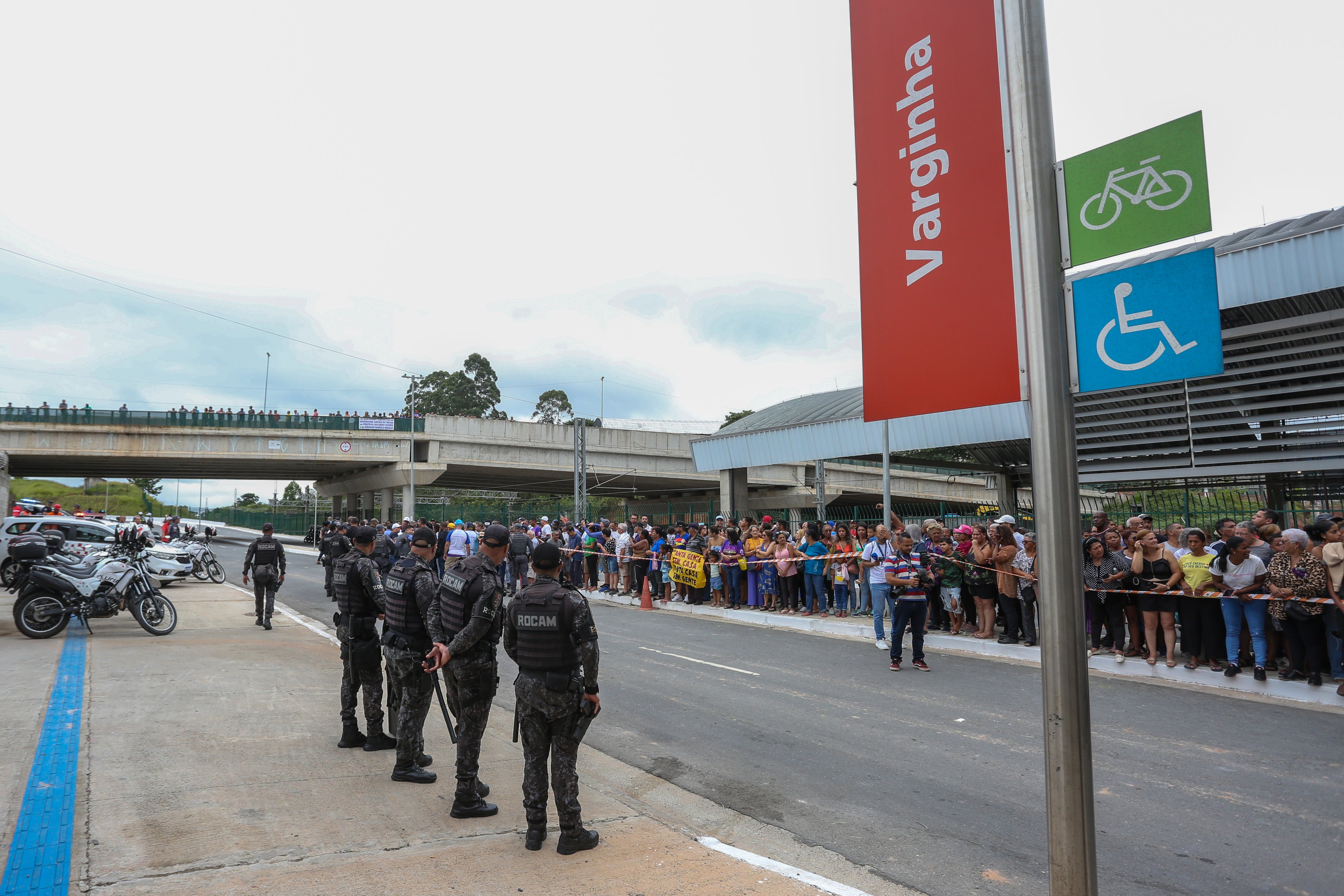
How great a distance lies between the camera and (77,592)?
12.0 meters

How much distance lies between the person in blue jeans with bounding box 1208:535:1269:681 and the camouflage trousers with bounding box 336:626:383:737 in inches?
356

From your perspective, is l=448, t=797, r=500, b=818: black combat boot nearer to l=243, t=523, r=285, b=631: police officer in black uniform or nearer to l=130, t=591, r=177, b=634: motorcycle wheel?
l=130, t=591, r=177, b=634: motorcycle wheel

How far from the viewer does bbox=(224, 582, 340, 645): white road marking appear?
13.2m

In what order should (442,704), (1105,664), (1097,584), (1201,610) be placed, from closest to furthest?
1. (442,704)
2. (1201,610)
3. (1105,664)
4. (1097,584)

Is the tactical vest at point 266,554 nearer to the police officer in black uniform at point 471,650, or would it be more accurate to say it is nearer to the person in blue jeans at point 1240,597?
the police officer in black uniform at point 471,650

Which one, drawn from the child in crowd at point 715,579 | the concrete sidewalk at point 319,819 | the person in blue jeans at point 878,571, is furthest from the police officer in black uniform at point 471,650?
the child in crowd at point 715,579

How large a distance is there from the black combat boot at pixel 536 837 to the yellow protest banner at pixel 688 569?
41.7 feet

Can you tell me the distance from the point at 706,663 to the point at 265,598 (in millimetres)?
8234

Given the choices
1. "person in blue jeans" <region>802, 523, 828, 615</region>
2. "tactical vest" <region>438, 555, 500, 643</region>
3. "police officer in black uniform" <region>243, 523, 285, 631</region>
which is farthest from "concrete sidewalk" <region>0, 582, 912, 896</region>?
"person in blue jeans" <region>802, 523, 828, 615</region>

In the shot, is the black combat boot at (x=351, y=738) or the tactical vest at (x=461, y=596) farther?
the black combat boot at (x=351, y=738)

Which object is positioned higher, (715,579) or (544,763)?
(715,579)

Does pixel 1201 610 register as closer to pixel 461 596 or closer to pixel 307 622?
pixel 461 596

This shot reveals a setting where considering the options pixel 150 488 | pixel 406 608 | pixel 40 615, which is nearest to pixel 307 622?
pixel 40 615

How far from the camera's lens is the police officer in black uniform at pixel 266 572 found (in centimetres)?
1358
